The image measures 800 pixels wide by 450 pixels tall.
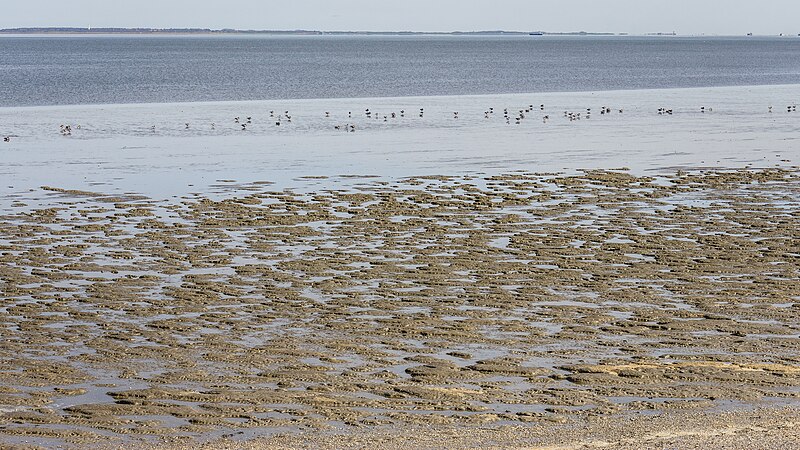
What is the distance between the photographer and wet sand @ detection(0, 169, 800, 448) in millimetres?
11203

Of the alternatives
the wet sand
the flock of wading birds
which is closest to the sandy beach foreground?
the wet sand

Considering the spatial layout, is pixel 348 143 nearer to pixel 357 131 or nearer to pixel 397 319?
pixel 357 131

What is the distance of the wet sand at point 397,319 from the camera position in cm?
1120

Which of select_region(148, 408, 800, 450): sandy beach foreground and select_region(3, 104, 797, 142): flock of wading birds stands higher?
select_region(148, 408, 800, 450): sandy beach foreground

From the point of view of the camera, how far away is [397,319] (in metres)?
15.3

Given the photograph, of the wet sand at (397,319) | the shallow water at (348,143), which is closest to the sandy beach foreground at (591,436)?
the wet sand at (397,319)

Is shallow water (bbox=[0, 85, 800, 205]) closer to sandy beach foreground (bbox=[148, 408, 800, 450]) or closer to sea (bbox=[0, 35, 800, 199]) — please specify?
sea (bbox=[0, 35, 800, 199])

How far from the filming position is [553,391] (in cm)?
1202

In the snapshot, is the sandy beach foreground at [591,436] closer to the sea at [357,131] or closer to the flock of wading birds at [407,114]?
the sea at [357,131]

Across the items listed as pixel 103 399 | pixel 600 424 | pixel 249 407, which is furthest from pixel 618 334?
pixel 103 399

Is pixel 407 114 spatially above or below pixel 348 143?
below

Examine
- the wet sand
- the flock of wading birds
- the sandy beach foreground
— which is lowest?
the flock of wading birds

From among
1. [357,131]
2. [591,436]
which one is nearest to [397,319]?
[591,436]

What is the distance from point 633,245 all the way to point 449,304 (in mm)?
5327
